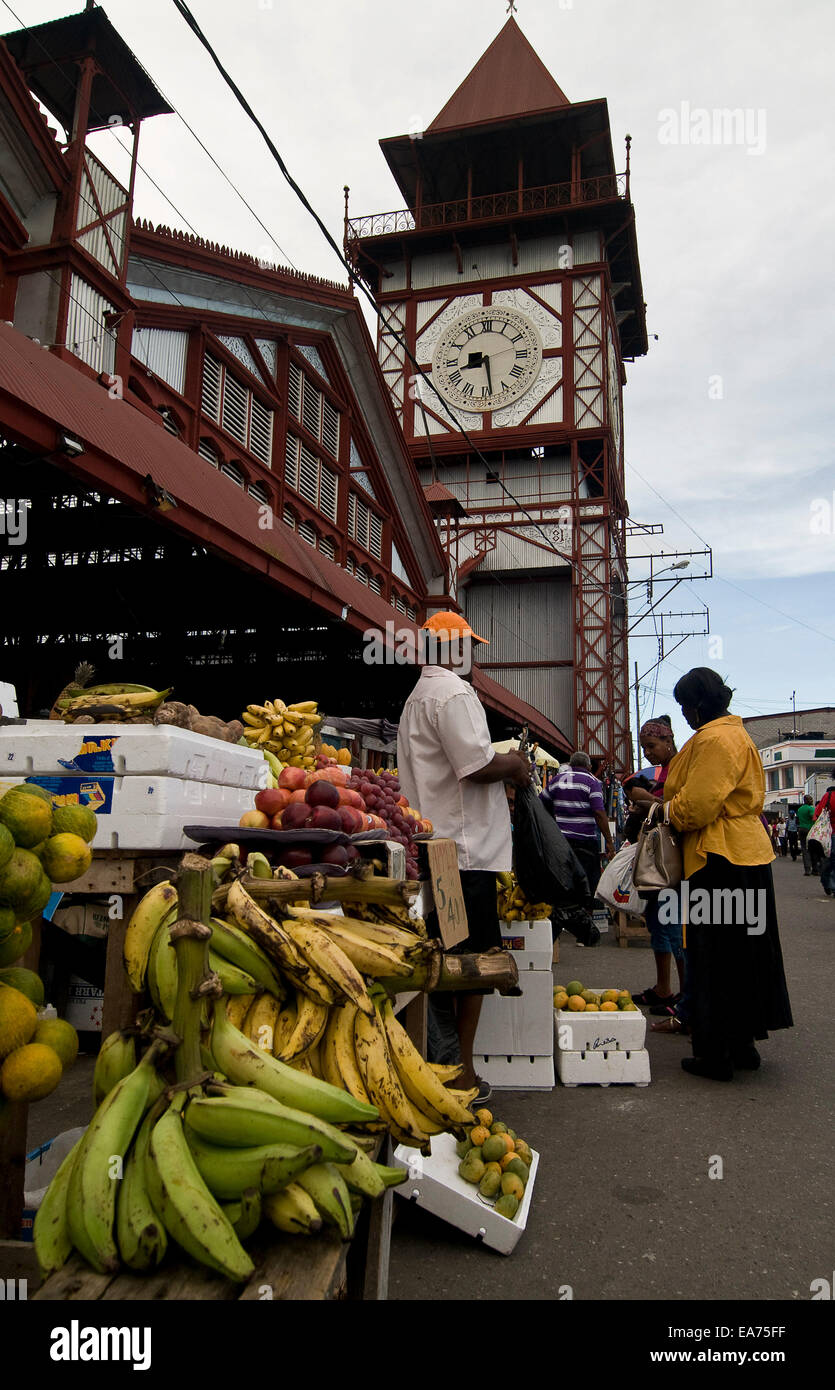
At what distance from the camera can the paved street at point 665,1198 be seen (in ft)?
8.95

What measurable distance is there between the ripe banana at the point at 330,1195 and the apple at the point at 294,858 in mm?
1121

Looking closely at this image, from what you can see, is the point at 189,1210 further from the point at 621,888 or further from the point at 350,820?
the point at 621,888

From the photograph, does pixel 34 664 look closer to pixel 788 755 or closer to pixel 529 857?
pixel 529 857

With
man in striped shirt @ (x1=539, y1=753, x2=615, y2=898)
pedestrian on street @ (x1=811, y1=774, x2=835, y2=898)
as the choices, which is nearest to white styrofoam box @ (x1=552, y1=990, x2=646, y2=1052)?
man in striped shirt @ (x1=539, y1=753, x2=615, y2=898)

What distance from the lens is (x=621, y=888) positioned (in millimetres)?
6449

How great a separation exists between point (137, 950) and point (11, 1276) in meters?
0.64

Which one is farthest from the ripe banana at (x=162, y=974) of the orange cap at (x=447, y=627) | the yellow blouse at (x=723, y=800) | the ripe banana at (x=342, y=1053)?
the yellow blouse at (x=723, y=800)

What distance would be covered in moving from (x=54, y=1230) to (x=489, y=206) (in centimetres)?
3224

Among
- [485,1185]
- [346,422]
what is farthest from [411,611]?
[485,1185]

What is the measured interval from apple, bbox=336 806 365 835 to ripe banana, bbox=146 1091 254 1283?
172cm

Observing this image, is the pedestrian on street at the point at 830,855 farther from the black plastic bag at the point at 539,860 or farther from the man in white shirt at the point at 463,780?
the man in white shirt at the point at 463,780

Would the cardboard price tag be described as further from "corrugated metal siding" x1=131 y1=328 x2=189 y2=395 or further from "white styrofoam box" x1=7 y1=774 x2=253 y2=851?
"corrugated metal siding" x1=131 y1=328 x2=189 y2=395

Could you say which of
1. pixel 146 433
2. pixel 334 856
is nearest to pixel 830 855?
pixel 146 433

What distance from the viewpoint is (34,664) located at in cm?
880
